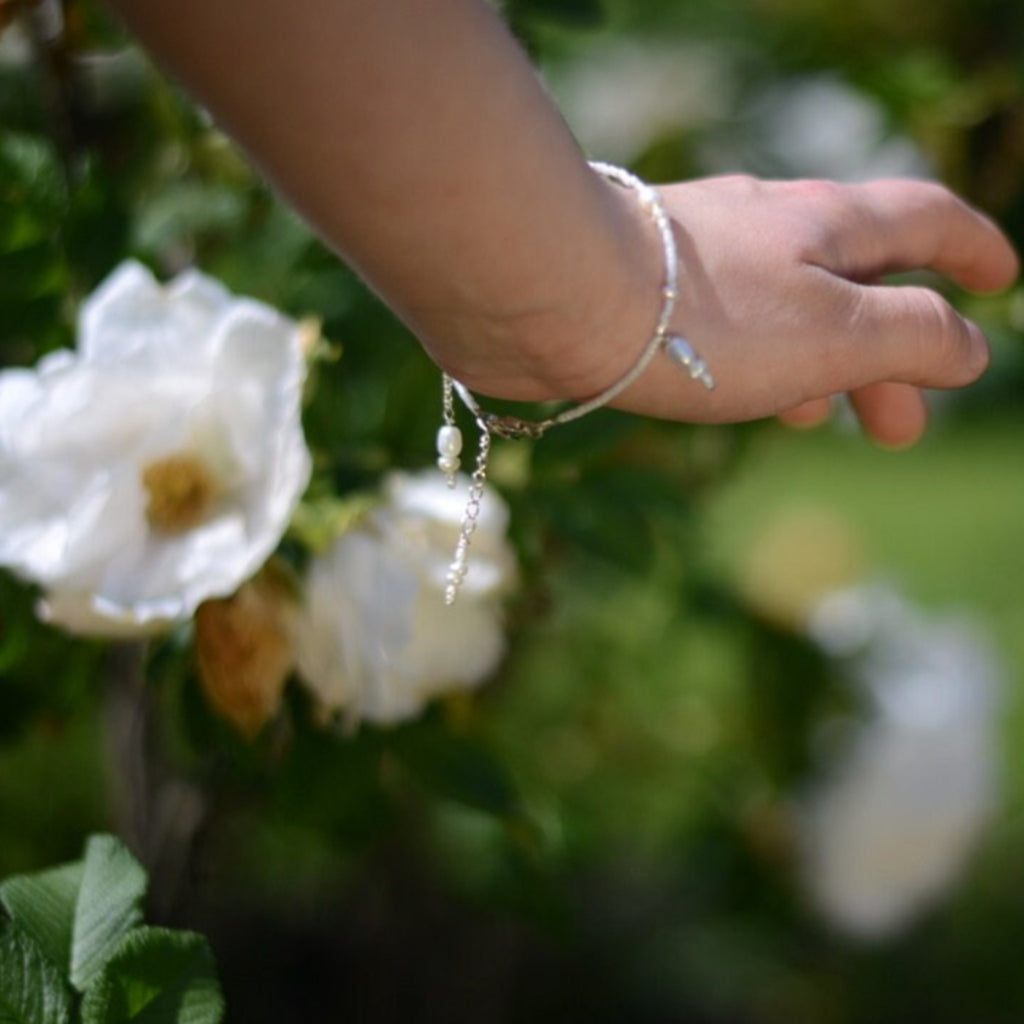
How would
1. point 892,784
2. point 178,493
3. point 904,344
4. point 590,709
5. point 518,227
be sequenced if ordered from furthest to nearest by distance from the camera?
point 590,709 → point 892,784 → point 178,493 → point 904,344 → point 518,227

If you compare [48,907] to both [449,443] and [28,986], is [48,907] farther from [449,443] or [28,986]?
[449,443]

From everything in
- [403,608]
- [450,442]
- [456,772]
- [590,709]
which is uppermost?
[450,442]

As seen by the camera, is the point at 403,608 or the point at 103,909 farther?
the point at 403,608

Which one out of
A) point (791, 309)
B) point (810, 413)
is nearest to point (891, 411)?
point (810, 413)

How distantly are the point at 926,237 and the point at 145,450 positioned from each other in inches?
17.2

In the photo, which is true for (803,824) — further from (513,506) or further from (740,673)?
(513,506)

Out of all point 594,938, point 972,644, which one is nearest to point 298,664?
point 972,644

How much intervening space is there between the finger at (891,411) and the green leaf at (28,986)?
20.4 inches

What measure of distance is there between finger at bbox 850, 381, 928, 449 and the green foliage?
1.53ft

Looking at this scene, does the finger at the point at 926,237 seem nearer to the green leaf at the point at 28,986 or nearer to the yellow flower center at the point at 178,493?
the yellow flower center at the point at 178,493

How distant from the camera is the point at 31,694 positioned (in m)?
1.00

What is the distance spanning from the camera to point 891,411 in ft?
2.81

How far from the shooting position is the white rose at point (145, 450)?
0.78 m

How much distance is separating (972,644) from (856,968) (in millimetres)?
498
